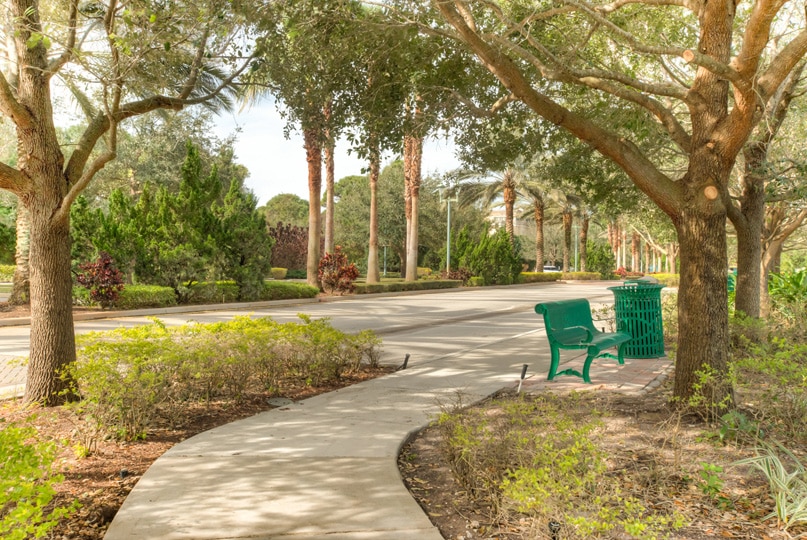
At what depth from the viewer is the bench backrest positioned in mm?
7824

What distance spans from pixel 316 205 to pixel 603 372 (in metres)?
19.6

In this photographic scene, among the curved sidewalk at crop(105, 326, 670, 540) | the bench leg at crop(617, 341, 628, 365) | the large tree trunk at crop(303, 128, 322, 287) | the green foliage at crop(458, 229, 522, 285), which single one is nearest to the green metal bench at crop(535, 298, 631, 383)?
the bench leg at crop(617, 341, 628, 365)

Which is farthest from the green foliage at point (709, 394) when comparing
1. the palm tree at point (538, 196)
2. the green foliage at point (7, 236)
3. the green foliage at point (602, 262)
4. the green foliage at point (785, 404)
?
the green foliage at point (602, 262)

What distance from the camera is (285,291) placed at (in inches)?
957

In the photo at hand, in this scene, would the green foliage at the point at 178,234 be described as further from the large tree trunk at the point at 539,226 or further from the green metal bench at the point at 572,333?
the large tree trunk at the point at 539,226

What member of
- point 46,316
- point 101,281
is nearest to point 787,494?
point 46,316

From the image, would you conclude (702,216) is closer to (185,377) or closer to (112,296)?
(185,377)

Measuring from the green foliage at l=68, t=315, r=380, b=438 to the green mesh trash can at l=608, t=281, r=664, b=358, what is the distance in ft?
12.9

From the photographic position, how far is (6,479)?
2.88m

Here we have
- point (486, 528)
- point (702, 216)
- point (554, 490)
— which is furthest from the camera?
point (702, 216)

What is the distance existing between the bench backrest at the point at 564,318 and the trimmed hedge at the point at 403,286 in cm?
2058

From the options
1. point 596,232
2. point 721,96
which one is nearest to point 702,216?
point 721,96

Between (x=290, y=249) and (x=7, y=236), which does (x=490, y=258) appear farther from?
(x=7, y=236)

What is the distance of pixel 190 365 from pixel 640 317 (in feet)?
22.3
